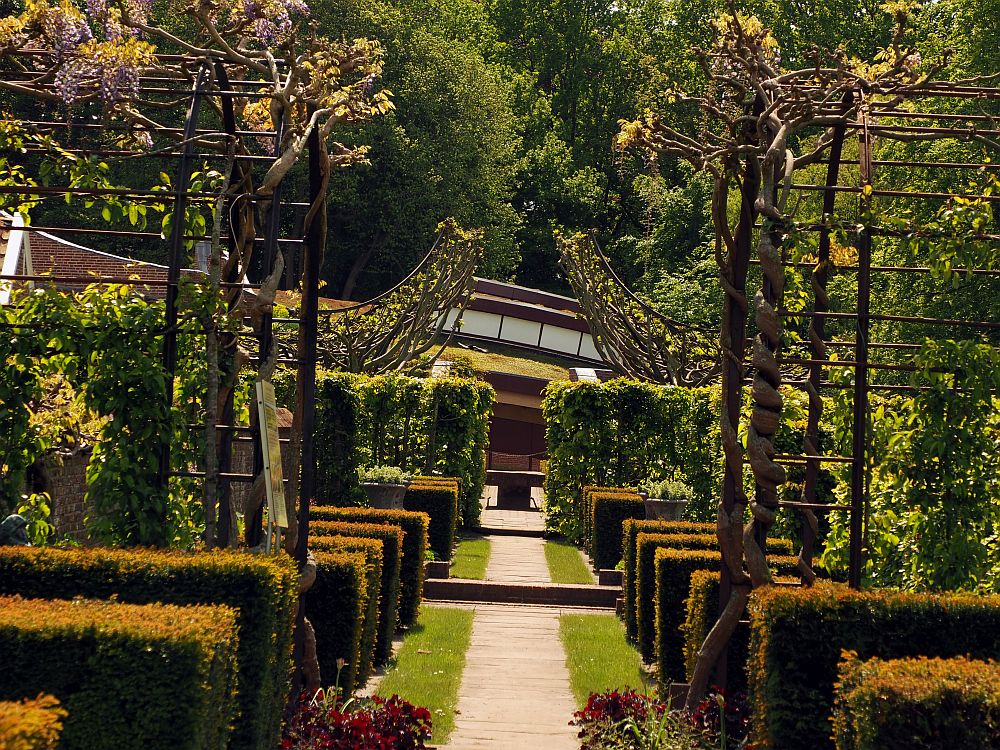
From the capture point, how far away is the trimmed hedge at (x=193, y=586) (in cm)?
625

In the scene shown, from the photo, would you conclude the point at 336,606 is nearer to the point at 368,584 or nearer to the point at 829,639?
the point at 368,584

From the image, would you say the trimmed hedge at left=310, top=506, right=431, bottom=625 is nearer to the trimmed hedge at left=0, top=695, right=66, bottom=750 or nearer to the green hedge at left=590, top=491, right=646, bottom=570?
the green hedge at left=590, top=491, right=646, bottom=570

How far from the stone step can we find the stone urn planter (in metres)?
2.21

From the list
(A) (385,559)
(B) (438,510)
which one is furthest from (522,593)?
(A) (385,559)

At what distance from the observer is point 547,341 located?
38.9m

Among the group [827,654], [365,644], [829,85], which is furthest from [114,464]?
[829,85]

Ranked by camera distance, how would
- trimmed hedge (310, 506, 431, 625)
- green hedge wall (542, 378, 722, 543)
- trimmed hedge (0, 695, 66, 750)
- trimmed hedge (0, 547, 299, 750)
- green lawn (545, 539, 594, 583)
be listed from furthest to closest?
green hedge wall (542, 378, 722, 543)
green lawn (545, 539, 594, 583)
trimmed hedge (310, 506, 431, 625)
trimmed hedge (0, 547, 299, 750)
trimmed hedge (0, 695, 66, 750)

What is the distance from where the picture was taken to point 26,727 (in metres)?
3.51

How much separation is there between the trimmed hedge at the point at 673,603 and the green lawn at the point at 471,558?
6538 mm

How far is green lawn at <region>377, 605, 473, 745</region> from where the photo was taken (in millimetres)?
9469

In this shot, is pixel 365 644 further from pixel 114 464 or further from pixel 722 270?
pixel 722 270

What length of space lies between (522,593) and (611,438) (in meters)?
6.29

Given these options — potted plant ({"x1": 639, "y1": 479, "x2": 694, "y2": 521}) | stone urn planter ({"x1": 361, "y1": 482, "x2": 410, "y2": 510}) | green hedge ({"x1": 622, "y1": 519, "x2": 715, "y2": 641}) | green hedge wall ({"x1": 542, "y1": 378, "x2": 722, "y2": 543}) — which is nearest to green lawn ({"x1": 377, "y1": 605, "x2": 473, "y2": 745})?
green hedge ({"x1": 622, "y1": 519, "x2": 715, "y2": 641})

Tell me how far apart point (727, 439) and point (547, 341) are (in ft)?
101
